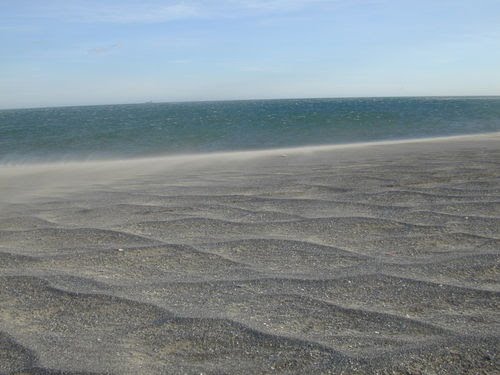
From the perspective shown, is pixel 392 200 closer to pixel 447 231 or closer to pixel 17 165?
pixel 447 231

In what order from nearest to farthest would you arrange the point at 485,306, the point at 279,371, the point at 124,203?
1. the point at 279,371
2. the point at 485,306
3. the point at 124,203

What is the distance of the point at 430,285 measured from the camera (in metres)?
3.25

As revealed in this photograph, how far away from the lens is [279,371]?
7.71 feet

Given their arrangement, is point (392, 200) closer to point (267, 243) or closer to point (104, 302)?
point (267, 243)

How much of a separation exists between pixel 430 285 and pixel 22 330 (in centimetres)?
218

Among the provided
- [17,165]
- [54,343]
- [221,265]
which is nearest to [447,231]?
[221,265]

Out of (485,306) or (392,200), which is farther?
(392,200)

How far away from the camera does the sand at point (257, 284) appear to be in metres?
2.48

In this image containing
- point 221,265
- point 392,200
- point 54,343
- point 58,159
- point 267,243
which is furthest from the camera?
point 58,159

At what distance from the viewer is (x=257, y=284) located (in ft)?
11.0

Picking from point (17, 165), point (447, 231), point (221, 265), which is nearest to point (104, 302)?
point (221, 265)

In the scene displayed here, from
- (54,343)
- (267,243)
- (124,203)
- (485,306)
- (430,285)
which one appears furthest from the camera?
(124,203)

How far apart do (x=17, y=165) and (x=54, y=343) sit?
14.2m

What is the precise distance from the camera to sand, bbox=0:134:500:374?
248cm
